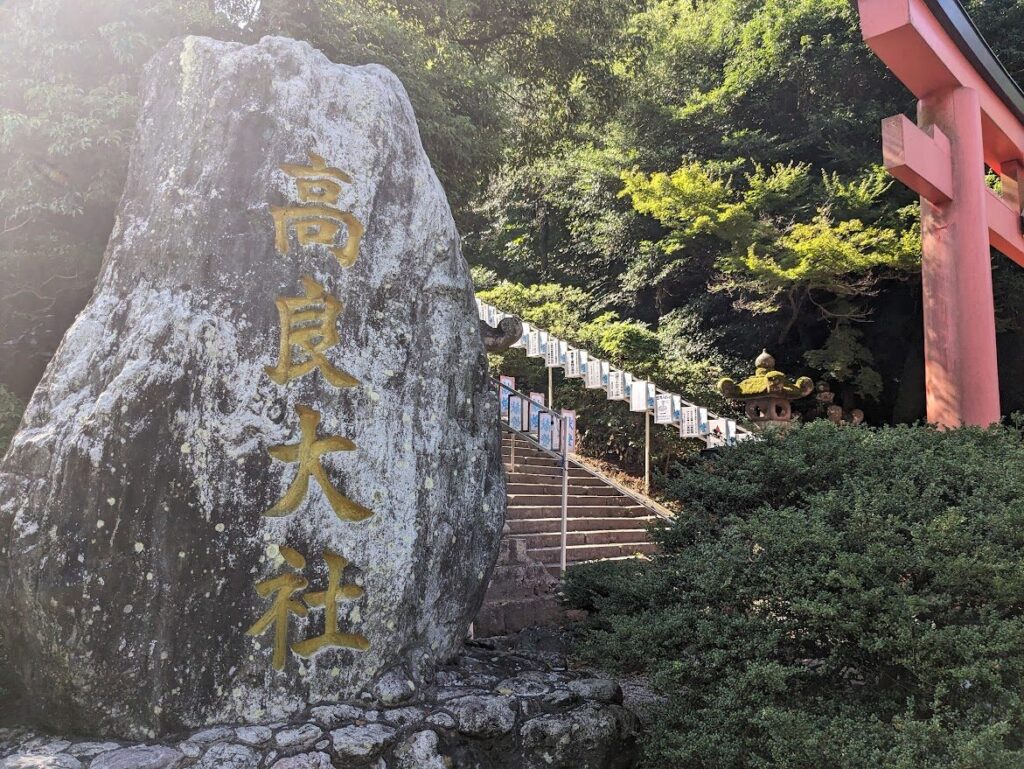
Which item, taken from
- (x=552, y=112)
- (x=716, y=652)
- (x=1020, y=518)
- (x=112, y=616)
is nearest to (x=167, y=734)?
(x=112, y=616)

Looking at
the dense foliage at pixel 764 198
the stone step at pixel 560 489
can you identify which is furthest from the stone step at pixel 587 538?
the dense foliage at pixel 764 198

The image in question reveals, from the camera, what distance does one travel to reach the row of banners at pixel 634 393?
36.8ft

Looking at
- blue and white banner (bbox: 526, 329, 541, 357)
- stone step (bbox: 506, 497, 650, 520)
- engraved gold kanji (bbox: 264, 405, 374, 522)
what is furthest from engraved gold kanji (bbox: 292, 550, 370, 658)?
blue and white banner (bbox: 526, 329, 541, 357)

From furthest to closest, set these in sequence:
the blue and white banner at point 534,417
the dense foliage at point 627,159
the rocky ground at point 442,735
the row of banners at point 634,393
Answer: the row of banners at point 634,393 < the blue and white banner at point 534,417 < the dense foliage at point 627,159 < the rocky ground at point 442,735

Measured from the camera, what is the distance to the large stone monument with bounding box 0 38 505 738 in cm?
287

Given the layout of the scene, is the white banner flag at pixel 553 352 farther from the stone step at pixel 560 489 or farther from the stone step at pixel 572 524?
the stone step at pixel 572 524

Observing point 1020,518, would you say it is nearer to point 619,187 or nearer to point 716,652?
point 716,652

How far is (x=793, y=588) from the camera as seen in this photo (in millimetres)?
3225

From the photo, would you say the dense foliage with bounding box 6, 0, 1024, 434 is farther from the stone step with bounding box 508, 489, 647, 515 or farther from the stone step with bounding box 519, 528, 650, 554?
the stone step with bounding box 519, 528, 650, 554

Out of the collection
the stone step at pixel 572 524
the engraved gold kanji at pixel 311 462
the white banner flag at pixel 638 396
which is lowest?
the stone step at pixel 572 524

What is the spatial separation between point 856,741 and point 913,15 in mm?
Result: 6631

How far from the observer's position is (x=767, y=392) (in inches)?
465

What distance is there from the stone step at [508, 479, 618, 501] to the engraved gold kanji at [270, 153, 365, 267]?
20.7ft

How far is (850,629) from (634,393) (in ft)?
29.7
